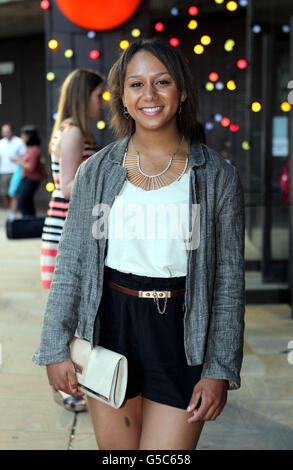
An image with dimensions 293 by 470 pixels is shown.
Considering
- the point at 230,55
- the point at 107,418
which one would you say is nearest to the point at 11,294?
the point at 107,418

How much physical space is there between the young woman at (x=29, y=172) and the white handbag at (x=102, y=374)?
27.2 ft

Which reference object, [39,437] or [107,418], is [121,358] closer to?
[107,418]

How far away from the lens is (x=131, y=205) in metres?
1.85

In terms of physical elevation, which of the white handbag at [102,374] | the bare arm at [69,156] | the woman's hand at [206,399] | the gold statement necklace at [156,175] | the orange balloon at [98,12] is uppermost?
the orange balloon at [98,12]

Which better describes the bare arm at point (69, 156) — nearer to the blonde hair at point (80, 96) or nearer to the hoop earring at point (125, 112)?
the blonde hair at point (80, 96)

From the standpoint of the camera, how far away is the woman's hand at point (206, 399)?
1.81 metres

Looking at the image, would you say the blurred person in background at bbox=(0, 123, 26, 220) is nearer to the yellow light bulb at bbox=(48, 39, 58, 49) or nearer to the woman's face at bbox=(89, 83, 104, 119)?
the yellow light bulb at bbox=(48, 39, 58, 49)

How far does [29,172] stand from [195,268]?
28.8 ft

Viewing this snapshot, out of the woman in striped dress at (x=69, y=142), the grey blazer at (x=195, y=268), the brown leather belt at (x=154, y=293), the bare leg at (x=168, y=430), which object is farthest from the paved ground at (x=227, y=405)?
the brown leather belt at (x=154, y=293)

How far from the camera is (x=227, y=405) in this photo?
3619 millimetres

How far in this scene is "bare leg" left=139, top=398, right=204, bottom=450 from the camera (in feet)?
6.08

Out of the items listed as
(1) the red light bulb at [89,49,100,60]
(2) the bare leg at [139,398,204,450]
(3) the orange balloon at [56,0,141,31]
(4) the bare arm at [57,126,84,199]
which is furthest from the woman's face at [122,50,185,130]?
(1) the red light bulb at [89,49,100,60]

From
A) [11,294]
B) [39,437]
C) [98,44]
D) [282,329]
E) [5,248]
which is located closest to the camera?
[39,437]

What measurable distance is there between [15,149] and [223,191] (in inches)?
398
